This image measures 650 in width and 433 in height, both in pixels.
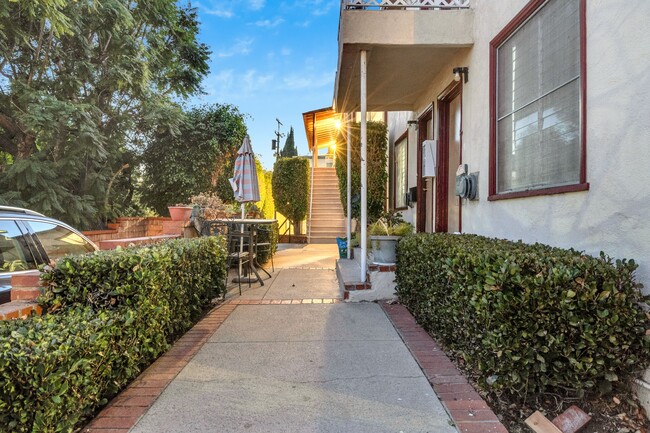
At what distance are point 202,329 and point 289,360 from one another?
1.24 metres

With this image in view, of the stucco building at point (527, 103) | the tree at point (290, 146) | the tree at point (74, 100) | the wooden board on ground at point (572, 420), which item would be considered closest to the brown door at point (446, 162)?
the stucco building at point (527, 103)

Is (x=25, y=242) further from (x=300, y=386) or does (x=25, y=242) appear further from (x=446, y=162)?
(x=446, y=162)

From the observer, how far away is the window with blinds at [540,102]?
2.74m

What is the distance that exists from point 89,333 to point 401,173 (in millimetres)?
6840

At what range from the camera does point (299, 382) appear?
2.56m

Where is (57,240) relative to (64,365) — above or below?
above

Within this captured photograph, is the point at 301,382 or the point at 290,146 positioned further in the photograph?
the point at 290,146

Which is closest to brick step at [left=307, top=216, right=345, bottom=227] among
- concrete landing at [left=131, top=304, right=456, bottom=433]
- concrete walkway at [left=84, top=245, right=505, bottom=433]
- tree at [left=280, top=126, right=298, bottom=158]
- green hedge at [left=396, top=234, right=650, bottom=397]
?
concrete walkway at [left=84, top=245, right=505, bottom=433]

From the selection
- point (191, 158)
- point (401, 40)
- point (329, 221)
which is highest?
point (401, 40)

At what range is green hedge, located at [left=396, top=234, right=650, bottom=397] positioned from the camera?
1.98 meters

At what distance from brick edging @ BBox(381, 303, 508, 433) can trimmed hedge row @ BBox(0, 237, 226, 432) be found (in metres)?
2.03

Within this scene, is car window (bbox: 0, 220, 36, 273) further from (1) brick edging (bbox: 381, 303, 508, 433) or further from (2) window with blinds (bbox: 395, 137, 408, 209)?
(2) window with blinds (bbox: 395, 137, 408, 209)

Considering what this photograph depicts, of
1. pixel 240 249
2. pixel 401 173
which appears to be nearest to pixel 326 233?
pixel 401 173

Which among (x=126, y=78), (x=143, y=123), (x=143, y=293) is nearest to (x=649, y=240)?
(x=143, y=293)
